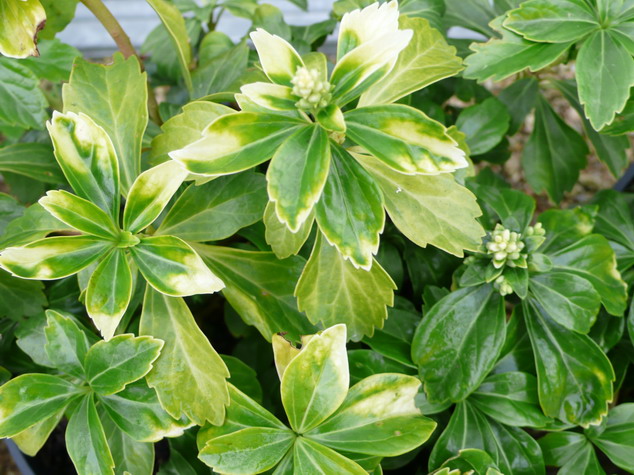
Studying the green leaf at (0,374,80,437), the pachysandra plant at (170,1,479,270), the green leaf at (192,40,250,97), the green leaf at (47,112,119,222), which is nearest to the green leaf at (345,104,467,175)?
the pachysandra plant at (170,1,479,270)

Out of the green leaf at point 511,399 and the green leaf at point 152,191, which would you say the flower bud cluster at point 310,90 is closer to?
the green leaf at point 152,191

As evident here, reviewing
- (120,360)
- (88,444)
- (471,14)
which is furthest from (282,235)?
(471,14)

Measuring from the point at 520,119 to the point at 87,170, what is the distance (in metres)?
0.94

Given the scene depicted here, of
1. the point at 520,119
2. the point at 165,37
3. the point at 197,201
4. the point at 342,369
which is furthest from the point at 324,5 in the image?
the point at 342,369

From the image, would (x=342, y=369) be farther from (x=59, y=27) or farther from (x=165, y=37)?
(x=165, y=37)

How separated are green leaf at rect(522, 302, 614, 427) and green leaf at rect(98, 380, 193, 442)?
546 millimetres

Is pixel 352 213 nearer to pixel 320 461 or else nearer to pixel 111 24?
pixel 320 461

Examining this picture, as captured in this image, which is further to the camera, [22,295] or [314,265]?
[22,295]

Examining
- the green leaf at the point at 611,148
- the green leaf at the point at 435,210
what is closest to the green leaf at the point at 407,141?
the green leaf at the point at 435,210

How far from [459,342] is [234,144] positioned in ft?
1.58

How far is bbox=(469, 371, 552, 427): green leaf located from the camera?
3.15 feet

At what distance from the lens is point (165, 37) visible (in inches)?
57.7

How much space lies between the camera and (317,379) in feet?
2.65

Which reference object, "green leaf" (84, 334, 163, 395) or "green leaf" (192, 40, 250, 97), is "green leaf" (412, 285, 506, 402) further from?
"green leaf" (192, 40, 250, 97)
